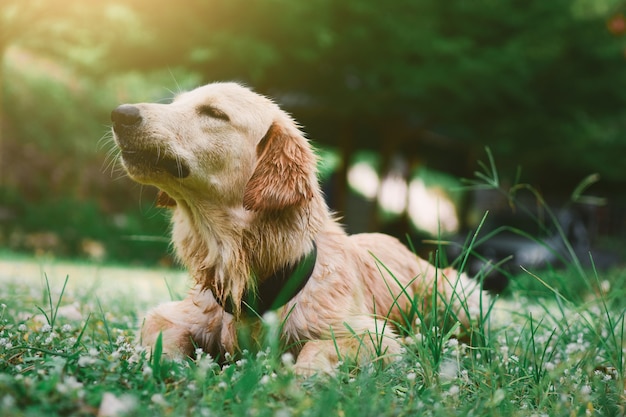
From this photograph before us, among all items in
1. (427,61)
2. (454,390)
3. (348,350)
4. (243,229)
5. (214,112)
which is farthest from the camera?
(427,61)

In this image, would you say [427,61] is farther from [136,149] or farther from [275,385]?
[275,385]

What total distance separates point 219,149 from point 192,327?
0.89 m

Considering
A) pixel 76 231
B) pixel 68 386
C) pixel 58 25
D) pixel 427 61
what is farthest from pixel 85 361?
pixel 58 25

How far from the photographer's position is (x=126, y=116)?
2941mm

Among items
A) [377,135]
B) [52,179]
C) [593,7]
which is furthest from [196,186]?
[377,135]

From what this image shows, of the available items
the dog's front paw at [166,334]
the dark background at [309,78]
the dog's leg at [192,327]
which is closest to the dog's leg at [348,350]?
the dog's leg at [192,327]

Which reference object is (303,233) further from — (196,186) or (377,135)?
(377,135)

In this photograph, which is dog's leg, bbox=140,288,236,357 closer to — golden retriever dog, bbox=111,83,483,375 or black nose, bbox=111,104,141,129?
golden retriever dog, bbox=111,83,483,375

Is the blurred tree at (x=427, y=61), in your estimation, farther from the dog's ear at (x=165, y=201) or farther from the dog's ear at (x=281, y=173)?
the dog's ear at (x=281, y=173)

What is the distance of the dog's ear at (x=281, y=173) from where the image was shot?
2.97 metres

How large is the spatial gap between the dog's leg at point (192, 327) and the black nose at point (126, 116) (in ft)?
2.99

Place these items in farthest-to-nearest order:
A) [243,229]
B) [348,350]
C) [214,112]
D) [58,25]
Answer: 1. [58,25]
2. [214,112]
3. [243,229]
4. [348,350]

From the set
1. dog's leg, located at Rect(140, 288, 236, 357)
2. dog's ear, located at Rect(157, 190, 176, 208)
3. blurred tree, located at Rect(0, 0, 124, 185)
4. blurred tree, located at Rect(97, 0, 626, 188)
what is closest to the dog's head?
dog's ear, located at Rect(157, 190, 176, 208)

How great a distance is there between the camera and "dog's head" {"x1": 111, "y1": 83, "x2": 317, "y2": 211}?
2.99 metres
